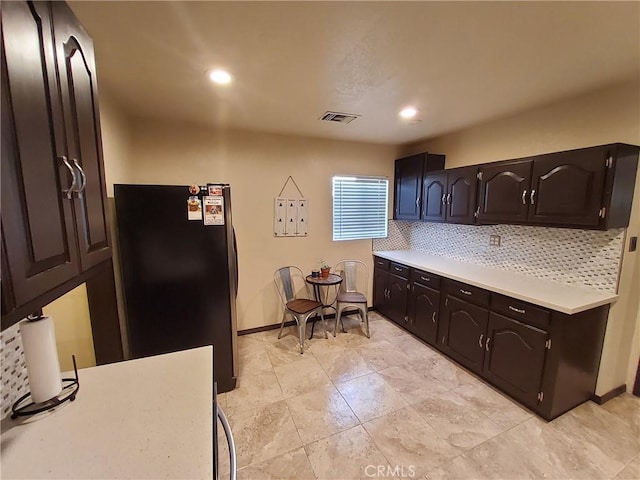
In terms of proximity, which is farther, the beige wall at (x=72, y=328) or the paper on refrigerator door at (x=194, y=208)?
the paper on refrigerator door at (x=194, y=208)

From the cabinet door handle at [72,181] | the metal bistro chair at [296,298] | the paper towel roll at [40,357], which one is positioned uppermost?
the cabinet door handle at [72,181]

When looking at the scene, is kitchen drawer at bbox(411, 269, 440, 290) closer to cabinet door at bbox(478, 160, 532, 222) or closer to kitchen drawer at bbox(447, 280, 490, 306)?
kitchen drawer at bbox(447, 280, 490, 306)

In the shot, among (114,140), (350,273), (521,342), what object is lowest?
(521,342)

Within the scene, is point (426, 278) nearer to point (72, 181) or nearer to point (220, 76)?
point (220, 76)

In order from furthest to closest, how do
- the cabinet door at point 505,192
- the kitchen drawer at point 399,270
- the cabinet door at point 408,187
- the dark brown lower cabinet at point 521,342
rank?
the cabinet door at point 408,187 → the kitchen drawer at point 399,270 → the cabinet door at point 505,192 → the dark brown lower cabinet at point 521,342

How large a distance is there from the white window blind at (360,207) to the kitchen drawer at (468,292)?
144cm

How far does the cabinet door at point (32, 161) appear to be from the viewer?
585 mm

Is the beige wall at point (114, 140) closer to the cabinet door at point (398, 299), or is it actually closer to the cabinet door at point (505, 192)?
the cabinet door at point (398, 299)

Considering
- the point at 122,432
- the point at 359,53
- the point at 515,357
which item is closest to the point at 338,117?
the point at 359,53

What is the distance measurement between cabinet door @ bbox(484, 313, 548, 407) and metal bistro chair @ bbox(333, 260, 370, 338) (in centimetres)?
133

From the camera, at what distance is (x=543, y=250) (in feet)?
7.96

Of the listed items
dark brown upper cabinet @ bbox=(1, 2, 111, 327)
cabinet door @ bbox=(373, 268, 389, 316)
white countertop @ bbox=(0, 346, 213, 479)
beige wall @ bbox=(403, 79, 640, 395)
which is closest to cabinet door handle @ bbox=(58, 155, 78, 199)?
dark brown upper cabinet @ bbox=(1, 2, 111, 327)

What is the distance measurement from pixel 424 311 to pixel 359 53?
8.33 ft

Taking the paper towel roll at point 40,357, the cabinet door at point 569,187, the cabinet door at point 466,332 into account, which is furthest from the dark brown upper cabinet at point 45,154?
the cabinet door at point 569,187
